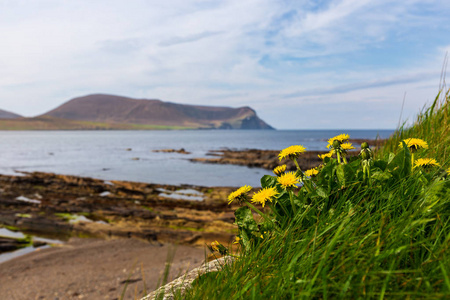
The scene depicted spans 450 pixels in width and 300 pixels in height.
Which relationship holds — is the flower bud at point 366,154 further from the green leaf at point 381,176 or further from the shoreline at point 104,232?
the shoreline at point 104,232

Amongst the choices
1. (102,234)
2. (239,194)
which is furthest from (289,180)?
(102,234)

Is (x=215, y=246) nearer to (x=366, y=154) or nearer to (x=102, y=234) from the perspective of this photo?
(x=366, y=154)

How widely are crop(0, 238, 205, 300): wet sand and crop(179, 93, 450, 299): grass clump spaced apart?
4610 millimetres

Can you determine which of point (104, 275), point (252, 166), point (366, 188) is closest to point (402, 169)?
point (366, 188)

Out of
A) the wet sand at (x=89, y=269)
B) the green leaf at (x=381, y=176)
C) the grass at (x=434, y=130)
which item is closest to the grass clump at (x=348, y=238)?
the green leaf at (x=381, y=176)

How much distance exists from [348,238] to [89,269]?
9.23m

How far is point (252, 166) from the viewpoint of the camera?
124ft

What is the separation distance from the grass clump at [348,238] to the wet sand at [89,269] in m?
4.61

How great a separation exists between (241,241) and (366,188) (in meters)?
0.96

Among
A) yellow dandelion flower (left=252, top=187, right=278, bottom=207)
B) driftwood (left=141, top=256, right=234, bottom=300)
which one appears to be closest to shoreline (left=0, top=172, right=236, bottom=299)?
driftwood (left=141, top=256, right=234, bottom=300)

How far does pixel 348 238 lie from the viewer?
1.68m

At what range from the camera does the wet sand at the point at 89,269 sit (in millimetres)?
7660

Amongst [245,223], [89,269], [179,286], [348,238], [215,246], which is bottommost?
[89,269]

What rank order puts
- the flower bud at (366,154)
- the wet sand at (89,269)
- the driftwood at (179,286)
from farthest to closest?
the wet sand at (89,269) < the flower bud at (366,154) < the driftwood at (179,286)
